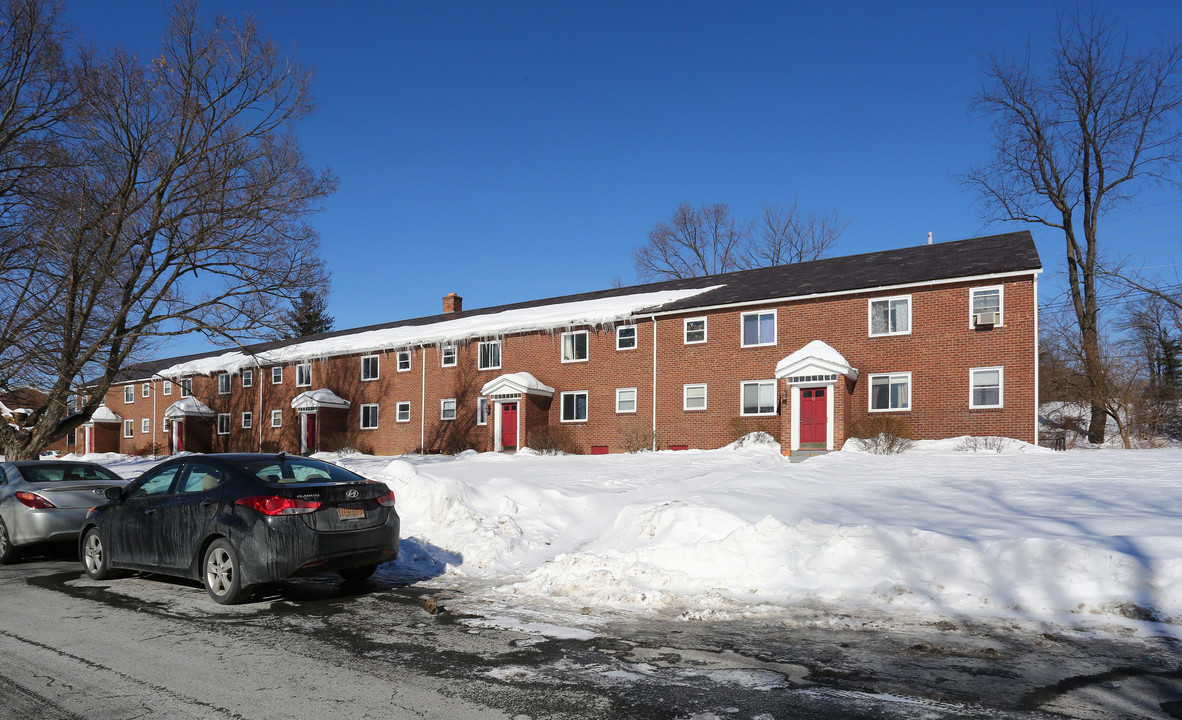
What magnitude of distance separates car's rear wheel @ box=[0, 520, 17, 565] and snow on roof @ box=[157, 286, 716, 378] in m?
14.7

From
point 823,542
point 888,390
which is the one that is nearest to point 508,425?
point 888,390

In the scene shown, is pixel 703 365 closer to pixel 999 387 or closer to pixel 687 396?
pixel 687 396

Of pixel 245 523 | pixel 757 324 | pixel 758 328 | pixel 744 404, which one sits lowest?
pixel 245 523

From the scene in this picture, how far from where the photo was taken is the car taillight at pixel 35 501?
10367 millimetres

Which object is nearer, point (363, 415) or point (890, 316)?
A: point (890, 316)

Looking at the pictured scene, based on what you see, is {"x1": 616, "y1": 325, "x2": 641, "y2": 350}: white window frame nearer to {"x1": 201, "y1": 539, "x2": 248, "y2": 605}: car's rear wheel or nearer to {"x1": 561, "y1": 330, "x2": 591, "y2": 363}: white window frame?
{"x1": 561, "y1": 330, "x2": 591, "y2": 363}: white window frame

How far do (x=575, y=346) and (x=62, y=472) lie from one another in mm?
21309

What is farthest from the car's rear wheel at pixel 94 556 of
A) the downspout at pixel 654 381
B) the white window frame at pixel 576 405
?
the white window frame at pixel 576 405

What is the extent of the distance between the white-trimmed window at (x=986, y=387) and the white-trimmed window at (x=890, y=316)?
243 centimetres

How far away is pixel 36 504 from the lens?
1038cm

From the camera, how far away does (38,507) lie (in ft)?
34.0

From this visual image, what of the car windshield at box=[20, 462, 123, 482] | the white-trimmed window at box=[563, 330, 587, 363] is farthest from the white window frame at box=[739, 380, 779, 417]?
the car windshield at box=[20, 462, 123, 482]

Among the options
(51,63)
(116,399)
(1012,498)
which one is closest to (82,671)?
(1012,498)

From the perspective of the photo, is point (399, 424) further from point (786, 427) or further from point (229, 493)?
point (229, 493)
